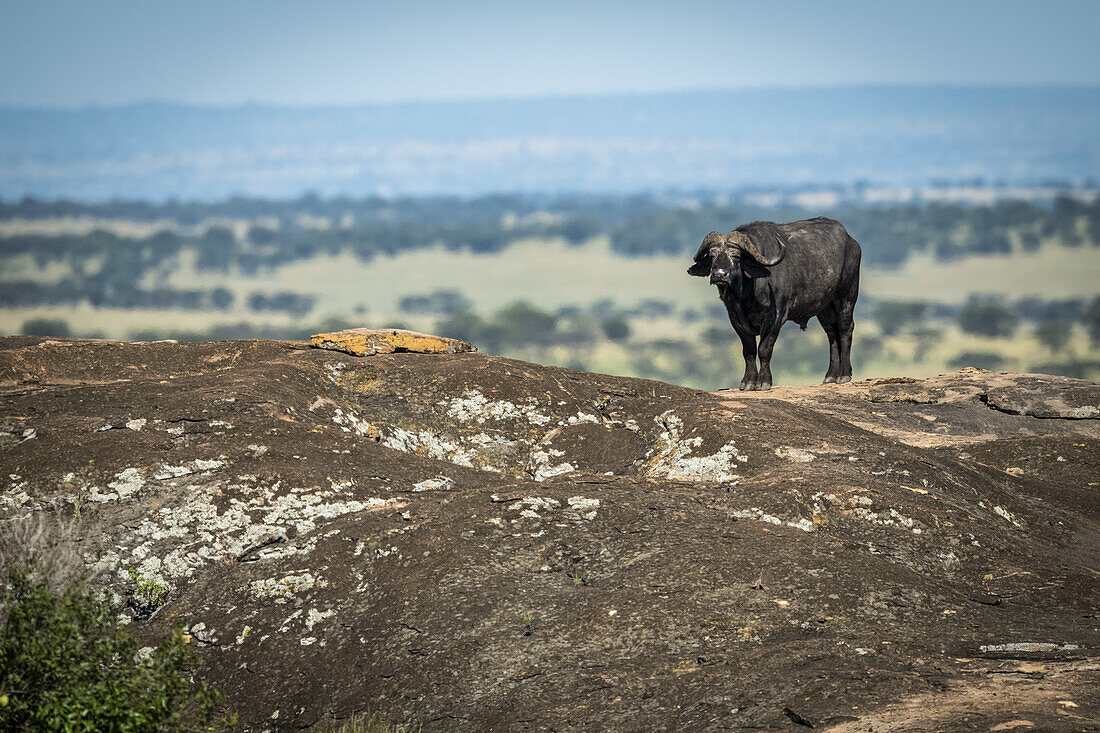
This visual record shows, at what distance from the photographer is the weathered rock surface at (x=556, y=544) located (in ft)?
24.3

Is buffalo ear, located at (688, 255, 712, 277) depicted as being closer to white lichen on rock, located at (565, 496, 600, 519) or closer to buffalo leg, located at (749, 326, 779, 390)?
buffalo leg, located at (749, 326, 779, 390)

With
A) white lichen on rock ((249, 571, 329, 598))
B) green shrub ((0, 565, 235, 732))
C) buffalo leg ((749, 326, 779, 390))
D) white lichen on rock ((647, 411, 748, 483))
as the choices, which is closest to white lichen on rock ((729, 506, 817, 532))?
white lichen on rock ((647, 411, 748, 483))

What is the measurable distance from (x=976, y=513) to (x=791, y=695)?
15.2 ft

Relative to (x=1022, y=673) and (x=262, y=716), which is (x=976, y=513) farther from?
(x=262, y=716)

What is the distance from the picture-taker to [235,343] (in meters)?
15.3

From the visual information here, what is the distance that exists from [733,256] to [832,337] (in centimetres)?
448

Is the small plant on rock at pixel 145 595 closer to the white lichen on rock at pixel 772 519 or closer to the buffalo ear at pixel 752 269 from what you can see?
the white lichen on rock at pixel 772 519

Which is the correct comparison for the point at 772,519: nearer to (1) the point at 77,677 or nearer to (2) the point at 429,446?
(2) the point at 429,446

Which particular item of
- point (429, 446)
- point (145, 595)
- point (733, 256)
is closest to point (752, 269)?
point (733, 256)

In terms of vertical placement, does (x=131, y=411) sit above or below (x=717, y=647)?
above

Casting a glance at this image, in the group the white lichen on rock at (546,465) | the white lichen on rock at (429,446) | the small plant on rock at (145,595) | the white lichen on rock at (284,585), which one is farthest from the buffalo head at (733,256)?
the small plant on rock at (145,595)

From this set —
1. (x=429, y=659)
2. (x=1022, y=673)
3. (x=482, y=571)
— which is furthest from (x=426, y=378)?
(x=1022, y=673)

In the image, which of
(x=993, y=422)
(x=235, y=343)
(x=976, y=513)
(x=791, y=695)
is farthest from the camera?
(x=993, y=422)

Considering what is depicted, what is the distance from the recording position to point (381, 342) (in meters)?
15.0
